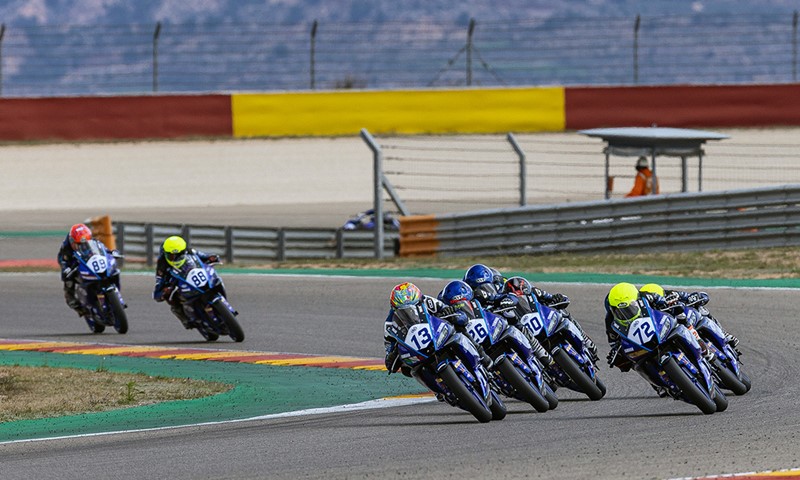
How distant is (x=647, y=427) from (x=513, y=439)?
0.95 metres

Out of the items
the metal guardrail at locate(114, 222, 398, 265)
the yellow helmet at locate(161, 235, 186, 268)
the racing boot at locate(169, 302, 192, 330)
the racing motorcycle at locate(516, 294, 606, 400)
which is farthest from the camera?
the metal guardrail at locate(114, 222, 398, 265)

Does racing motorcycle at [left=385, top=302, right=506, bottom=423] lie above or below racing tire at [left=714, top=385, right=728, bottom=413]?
above

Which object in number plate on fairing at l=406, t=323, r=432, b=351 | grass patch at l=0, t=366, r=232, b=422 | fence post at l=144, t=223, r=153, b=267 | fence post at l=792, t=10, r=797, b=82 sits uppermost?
fence post at l=792, t=10, r=797, b=82

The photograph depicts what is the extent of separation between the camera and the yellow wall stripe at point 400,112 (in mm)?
32812

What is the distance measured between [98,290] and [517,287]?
22.6 feet

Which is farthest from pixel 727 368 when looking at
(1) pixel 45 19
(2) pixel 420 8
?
(1) pixel 45 19

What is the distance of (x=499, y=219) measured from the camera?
2183 centimetres

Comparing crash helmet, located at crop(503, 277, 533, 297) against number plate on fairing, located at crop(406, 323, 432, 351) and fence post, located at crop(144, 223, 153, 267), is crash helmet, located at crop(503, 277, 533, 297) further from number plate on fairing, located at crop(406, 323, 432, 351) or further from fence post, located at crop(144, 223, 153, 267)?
fence post, located at crop(144, 223, 153, 267)

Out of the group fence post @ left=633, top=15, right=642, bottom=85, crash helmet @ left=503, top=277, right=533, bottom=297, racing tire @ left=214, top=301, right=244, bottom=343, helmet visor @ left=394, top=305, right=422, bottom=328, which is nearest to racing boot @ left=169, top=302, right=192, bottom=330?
racing tire @ left=214, top=301, right=244, bottom=343

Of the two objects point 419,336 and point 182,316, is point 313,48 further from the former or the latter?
point 419,336

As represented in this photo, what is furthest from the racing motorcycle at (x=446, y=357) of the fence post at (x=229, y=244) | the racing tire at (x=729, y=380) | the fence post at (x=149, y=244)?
the fence post at (x=149, y=244)

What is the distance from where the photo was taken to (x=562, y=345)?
37.1ft

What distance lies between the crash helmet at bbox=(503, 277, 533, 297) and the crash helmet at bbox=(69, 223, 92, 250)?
7042 mm

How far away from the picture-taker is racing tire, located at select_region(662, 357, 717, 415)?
10.2 m
